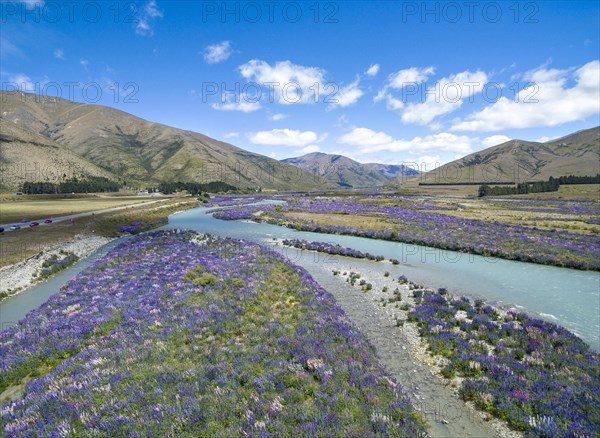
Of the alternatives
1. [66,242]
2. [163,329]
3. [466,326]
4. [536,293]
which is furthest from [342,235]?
[66,242]

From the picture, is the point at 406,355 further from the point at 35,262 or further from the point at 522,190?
the point at 522,190

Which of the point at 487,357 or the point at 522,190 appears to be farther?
the point at 522,190

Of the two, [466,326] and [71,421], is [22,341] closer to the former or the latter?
[71,421]

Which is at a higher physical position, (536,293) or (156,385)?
(156,385)

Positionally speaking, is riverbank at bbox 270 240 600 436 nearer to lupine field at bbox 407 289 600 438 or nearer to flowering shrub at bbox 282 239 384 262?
lupine field at bbox 407 289 600 438

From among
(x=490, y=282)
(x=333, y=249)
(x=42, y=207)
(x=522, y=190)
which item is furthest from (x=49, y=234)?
(x=522, y=190)

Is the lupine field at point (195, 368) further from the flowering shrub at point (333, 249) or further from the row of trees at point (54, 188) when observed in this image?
the row of trees at point (54, 188)

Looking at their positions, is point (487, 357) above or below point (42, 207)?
below
